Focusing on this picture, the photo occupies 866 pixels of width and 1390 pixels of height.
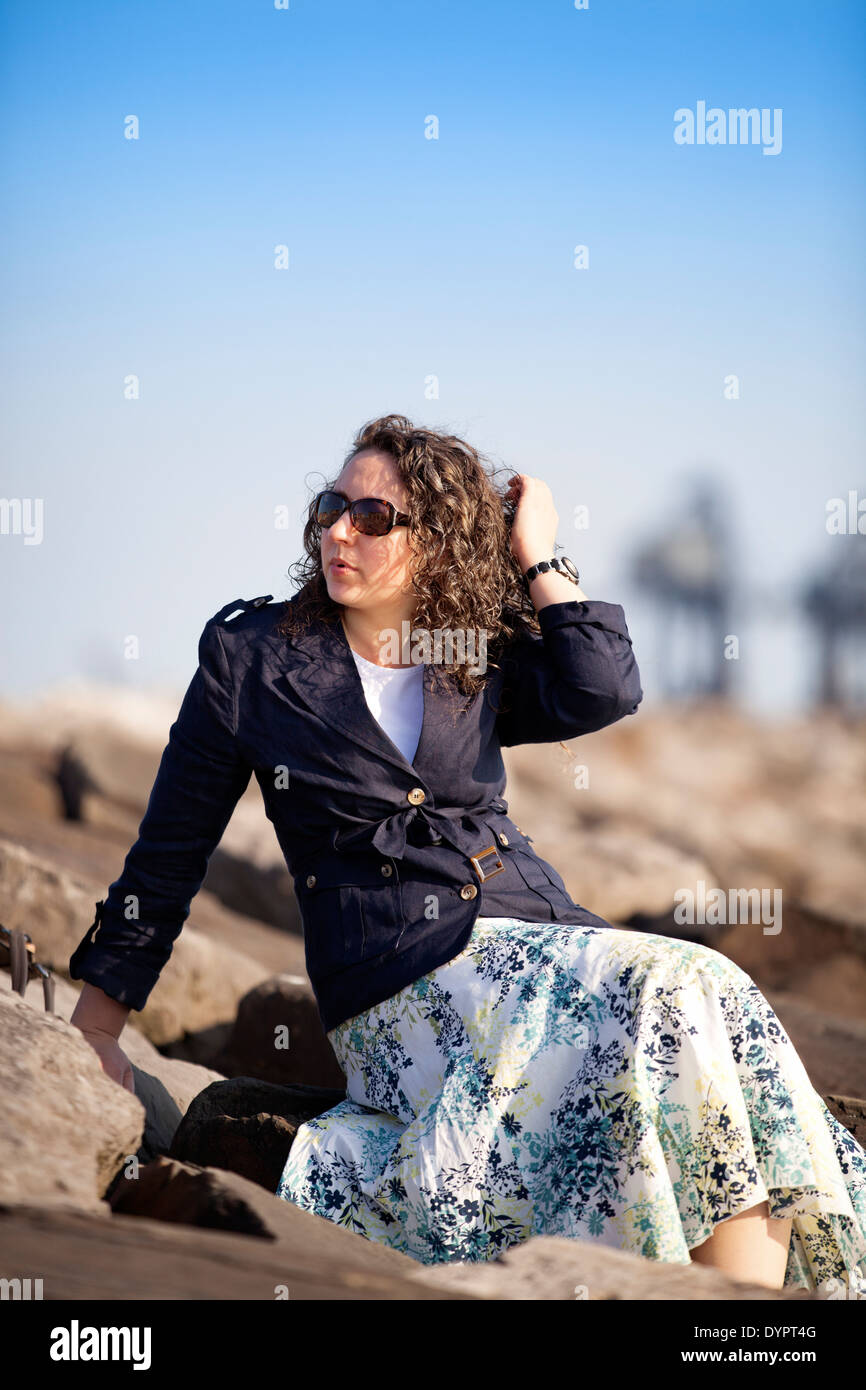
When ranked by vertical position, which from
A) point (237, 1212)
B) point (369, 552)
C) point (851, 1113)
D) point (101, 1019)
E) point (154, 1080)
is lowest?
point (851, 1113)

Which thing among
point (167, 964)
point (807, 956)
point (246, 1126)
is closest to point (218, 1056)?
point (167, 964)

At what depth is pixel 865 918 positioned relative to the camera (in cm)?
878

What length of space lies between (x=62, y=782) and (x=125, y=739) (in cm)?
70

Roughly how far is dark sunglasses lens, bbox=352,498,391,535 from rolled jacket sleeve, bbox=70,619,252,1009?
45cm

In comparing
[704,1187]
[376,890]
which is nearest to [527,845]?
[376,890]

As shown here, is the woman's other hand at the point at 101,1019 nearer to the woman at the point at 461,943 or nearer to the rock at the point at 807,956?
the woman at the point at 461,943

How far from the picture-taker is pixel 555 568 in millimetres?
3027

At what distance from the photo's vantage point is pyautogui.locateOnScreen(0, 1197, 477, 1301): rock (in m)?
1.70

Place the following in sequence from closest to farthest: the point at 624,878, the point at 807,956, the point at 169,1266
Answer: the point at 169,1266 < the point at 807,956 < the point at 624,878

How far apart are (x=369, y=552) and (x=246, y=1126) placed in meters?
1.30

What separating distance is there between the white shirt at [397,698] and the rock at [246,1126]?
0.87 meters

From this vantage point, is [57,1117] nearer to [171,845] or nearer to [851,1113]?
[171,845]

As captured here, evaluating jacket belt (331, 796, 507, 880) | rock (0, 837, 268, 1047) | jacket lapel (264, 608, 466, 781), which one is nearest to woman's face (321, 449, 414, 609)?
jacket lapel (264, 608, 466, 781)

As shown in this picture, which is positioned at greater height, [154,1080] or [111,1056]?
[111,1056]
